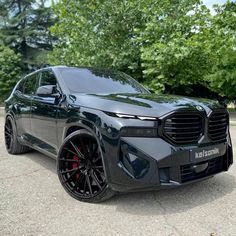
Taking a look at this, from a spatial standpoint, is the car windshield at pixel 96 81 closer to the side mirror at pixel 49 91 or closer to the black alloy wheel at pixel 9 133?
the side mirror at pixel 49 91

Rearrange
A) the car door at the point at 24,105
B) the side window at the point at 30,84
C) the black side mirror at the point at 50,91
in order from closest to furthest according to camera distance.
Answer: the black side mirror at the point at 50,91
the car door at the point at 24,105
the side window at the point at 30,84

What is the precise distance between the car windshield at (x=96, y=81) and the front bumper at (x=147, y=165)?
1357 mm

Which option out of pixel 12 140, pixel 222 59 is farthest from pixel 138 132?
pixel 222 59

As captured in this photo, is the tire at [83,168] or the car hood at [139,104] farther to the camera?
the tire at [83,168]

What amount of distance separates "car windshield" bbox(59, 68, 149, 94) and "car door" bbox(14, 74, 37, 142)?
102 centimetres

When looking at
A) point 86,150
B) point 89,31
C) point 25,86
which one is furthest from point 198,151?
point 89,31

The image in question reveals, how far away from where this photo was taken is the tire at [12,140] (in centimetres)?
618

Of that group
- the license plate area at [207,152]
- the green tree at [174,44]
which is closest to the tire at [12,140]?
the license plate area at [207,152]

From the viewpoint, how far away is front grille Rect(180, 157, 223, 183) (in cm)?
350

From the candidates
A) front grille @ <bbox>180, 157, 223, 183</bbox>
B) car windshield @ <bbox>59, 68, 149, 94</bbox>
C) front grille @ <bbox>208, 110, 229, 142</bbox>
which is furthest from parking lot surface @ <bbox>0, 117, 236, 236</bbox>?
car windshield @ <bbox>59, 68, 149, 94</bbox>

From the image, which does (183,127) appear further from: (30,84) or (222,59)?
(222,59)

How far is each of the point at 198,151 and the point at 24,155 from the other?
3.85 metres

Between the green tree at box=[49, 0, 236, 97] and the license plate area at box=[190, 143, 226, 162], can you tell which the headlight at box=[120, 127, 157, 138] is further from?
the green tree at box=[49, 0, 236, 97]

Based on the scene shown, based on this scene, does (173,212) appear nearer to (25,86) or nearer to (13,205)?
(13,205)
